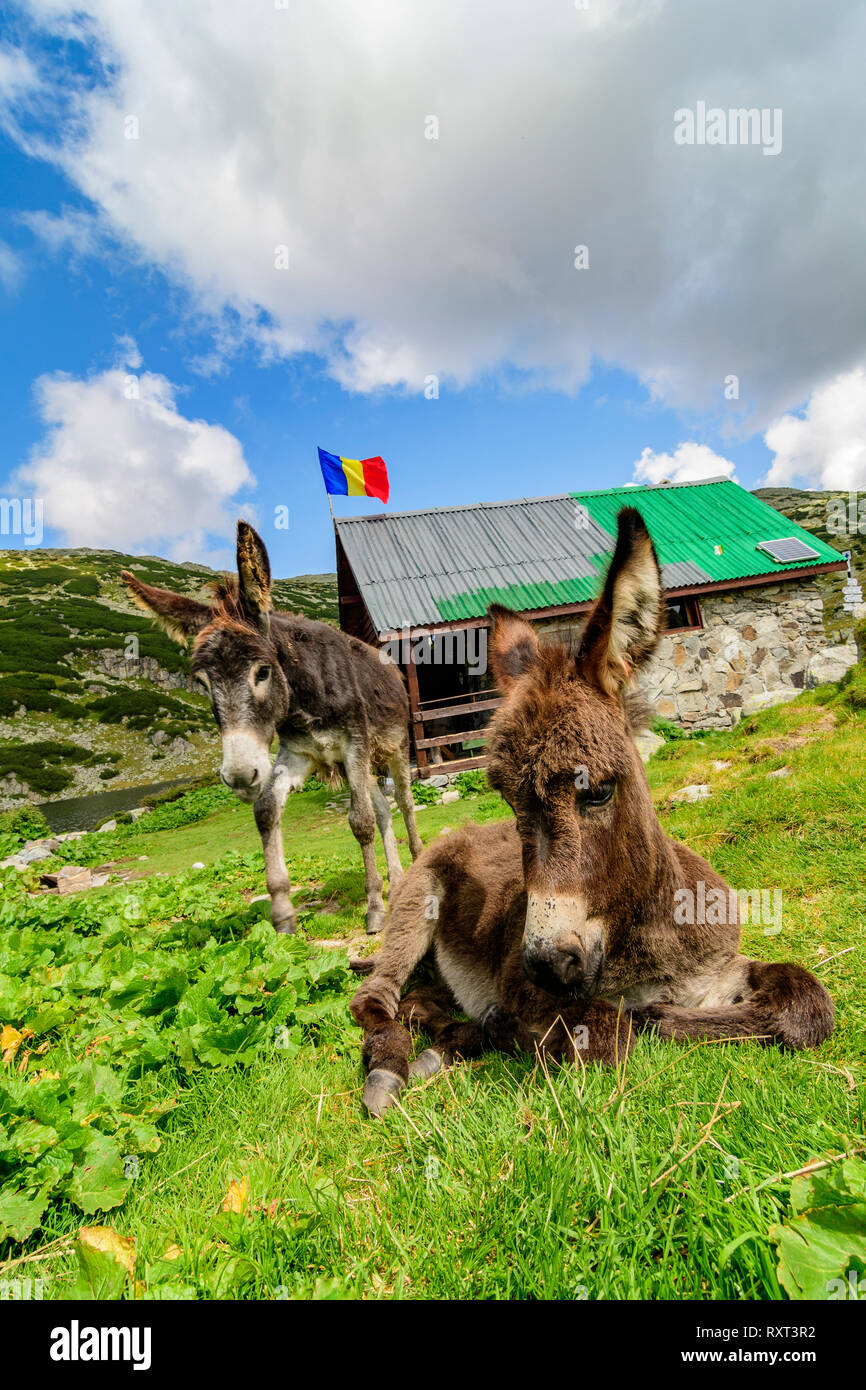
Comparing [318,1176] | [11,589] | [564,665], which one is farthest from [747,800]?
[11,589]

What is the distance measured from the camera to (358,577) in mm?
21344

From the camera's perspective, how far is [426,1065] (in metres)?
3.23

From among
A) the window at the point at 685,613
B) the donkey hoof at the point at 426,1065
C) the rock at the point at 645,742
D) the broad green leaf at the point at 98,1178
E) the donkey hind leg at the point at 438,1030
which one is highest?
the window at the point at 685,613

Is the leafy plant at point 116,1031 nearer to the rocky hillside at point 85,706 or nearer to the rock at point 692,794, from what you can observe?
the rock at point 692,794

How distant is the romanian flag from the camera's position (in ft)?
75.9

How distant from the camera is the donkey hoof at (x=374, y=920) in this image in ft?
21.5

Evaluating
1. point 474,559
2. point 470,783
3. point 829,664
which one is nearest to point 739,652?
point 829,664

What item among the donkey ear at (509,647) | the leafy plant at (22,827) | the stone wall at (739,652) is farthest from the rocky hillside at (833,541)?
the leafy plant at (22,827)

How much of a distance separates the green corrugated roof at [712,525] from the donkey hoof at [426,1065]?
19.0 m

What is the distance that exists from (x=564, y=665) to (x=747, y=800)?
4.63m

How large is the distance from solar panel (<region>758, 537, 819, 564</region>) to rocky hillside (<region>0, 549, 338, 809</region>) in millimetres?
46730

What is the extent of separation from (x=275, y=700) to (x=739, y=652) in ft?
59.8

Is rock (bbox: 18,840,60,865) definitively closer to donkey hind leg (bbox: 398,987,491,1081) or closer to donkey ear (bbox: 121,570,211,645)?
donkey ear (bbox: 121,570,211,645)
